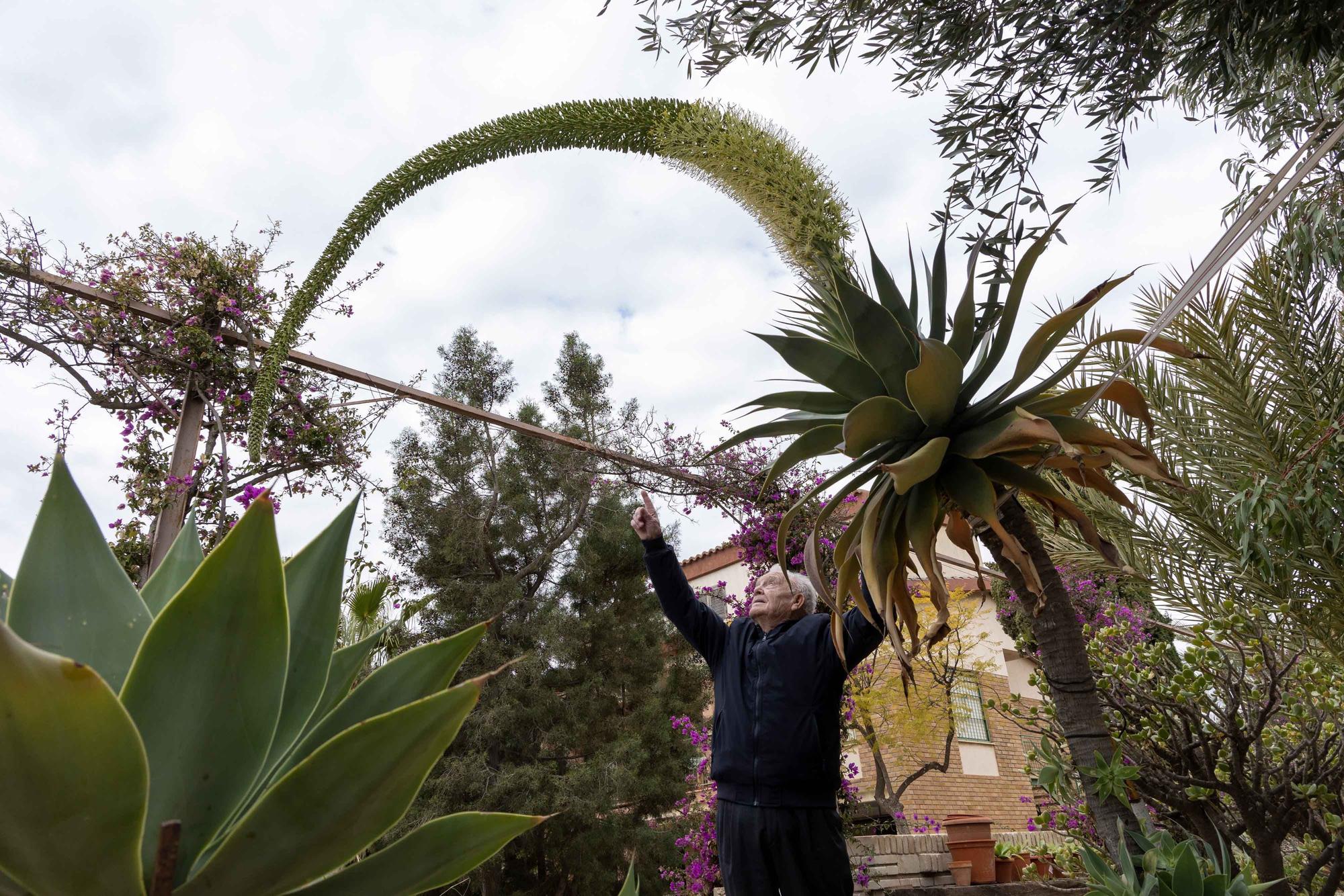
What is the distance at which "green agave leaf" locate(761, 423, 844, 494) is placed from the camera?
247cm

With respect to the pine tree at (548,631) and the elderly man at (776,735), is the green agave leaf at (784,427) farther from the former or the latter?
the pine tree at (548,631)

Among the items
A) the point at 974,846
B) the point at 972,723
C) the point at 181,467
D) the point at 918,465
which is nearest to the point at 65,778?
the point at 918,465

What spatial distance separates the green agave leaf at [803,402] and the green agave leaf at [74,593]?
199cm

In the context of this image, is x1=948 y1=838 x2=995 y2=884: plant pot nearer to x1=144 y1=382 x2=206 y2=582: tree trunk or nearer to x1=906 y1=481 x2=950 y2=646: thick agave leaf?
x1=906 y1=481 x2=950 y2=646: thick agave leaf

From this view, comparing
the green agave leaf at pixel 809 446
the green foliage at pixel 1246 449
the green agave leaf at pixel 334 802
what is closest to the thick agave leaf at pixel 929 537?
the green agave leaf at pixel 809 446

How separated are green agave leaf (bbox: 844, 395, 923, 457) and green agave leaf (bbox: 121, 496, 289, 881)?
1.73 meters

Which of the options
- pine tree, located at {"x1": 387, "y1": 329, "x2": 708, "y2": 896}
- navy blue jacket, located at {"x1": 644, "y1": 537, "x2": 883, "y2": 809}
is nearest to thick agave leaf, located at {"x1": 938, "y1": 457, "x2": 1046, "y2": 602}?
navy blue jacket, located at {"x1": 644, "y1": 537, "x2": 883, "y2": 809}

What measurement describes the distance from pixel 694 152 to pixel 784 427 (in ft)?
2.85

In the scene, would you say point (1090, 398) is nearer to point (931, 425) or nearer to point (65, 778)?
point (931, 425)

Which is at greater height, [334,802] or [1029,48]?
[1029,48]

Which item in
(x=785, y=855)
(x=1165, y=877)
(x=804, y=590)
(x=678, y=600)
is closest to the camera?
(x=1165, y=877)

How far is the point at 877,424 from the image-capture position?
2273 millimetres

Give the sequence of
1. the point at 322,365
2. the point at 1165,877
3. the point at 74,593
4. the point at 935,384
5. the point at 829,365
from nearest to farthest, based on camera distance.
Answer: the point at 74,593
the point at 1165,877
the point at 935,384
the point at 829,365
the point at 322,365

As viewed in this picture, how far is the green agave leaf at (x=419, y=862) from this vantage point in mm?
694
